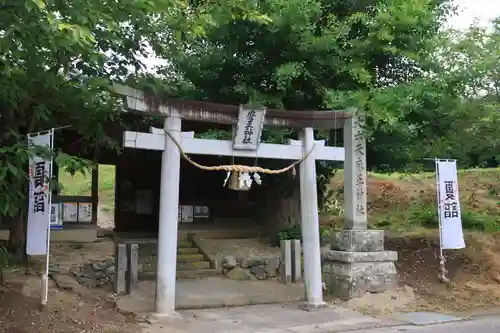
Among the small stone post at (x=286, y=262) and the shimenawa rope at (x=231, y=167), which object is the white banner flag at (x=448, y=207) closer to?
the shimenawa rope at (x=231, y=167)

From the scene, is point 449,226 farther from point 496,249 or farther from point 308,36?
point 308,36

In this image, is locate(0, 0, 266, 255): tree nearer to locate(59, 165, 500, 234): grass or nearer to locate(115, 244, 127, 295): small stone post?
locate(115, 244, 127, 295): small stone post

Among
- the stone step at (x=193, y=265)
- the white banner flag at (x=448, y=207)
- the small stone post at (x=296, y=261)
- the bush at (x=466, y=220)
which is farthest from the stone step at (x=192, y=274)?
the bush at (x=466, y=220)

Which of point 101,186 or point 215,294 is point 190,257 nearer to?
point 215,294

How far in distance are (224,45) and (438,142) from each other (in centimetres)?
622

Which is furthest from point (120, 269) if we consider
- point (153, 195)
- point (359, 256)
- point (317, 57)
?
point (153, 195)

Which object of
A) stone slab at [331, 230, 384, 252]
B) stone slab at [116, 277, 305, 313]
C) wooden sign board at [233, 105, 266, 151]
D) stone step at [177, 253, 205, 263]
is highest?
wooden sign board at [233, 105, 266, 151]

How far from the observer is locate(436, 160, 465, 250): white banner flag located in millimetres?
11820

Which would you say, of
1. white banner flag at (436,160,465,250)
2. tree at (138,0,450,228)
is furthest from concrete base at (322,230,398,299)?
tree at (138,0,450,228)

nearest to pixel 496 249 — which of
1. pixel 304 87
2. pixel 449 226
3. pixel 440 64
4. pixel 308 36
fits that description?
pixel 449 226

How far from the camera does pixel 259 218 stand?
55.4ft

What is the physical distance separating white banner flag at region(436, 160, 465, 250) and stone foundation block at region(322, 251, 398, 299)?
1.33m

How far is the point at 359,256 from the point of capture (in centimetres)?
1110

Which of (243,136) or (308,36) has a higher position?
(308,36)
